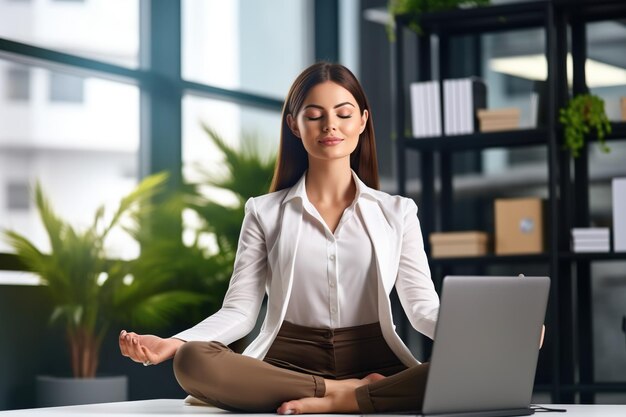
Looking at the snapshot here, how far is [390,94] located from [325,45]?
0.57m

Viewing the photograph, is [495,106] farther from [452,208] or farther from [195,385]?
[195,385]

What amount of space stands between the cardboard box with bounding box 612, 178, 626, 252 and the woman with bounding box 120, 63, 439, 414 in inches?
85.2

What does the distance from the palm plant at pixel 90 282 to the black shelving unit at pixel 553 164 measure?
4.14ft

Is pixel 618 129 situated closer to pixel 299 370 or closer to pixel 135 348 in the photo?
pixel 299 370

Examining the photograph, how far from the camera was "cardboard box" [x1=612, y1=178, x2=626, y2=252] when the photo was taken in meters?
4.46

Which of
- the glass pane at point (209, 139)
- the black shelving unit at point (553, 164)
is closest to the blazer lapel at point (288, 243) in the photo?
the black shelving unit at point (553, 164)

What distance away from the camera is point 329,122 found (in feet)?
8.09

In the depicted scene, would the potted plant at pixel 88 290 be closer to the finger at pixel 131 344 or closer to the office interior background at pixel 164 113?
the office interior background at pixel 164 113

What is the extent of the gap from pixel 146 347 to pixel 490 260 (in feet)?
9.05

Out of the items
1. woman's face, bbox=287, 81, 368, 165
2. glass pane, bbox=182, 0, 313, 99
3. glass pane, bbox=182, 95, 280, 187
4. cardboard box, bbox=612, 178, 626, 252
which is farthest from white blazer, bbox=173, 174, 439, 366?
glass pane, bbox=182, 0, 313, 99

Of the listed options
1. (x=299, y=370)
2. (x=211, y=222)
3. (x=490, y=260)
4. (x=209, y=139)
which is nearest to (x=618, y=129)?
(x=490, y=260)

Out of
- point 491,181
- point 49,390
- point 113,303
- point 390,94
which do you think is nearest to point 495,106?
→ point 491,181

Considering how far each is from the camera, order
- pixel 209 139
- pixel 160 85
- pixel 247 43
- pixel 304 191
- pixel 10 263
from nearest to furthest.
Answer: pixel 304 191
pixel 10 263
pixel 160 85
pixel 209 139
pixel 247 43

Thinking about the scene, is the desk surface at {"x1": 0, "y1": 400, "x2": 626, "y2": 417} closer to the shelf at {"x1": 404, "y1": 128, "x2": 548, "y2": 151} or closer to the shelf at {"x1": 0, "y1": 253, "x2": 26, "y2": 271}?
the shelf at {"x1": 0, "y1": 253, "x2": 26, "y2": 271}
